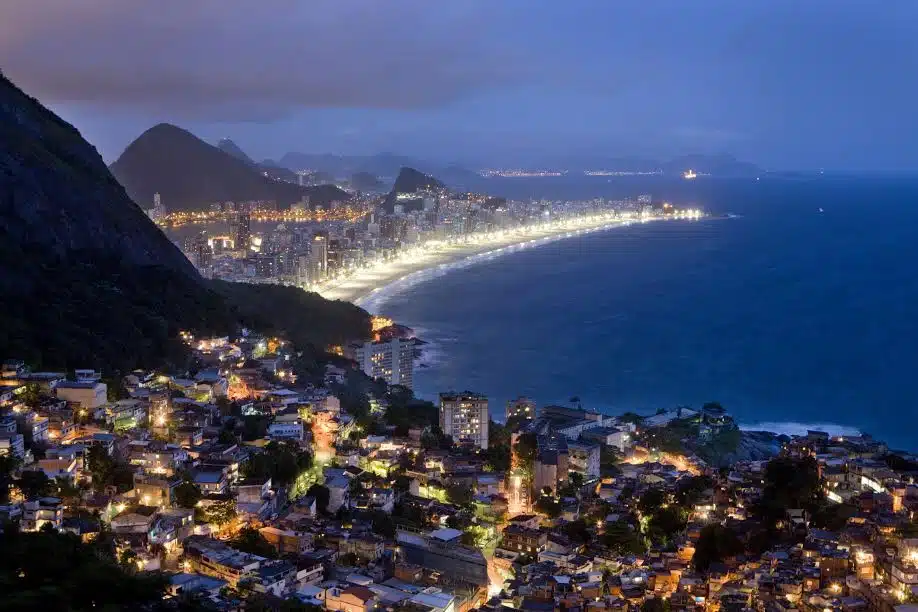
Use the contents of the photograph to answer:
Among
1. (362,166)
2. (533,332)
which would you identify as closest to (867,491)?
(533,332)

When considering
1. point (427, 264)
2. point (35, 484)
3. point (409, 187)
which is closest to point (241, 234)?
point (427, 264)

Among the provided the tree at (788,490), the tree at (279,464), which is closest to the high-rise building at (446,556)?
the tree at (279,464)

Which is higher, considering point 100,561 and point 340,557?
point 100,561

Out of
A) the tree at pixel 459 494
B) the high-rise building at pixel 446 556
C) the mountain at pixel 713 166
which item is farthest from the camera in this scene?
the mountain at pixel 713 166

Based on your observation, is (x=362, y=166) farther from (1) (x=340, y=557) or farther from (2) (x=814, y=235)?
(1) (x=340, y=557)

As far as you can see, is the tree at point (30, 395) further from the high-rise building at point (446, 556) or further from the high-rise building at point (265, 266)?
the high-rise building at point (265, 266)

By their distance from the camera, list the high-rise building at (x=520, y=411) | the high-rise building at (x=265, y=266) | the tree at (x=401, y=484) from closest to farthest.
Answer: the tree at (x=401, y=484) < the high-rise building at (x=520, y=411) < the high-rise building at (x=265, y=266)

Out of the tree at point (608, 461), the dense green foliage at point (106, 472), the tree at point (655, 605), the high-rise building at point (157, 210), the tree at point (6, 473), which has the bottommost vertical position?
the tree at point (608, 461)
